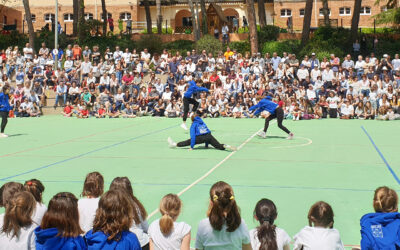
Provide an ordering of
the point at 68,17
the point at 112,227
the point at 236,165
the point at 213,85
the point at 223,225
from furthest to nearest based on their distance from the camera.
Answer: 1. the point at 68,17
2. the point at 213,85
3. the point at 236,165
4. the point at 223,225
5. the point at 112,227

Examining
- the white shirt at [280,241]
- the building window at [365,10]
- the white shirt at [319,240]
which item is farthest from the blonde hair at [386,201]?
the building window at [365,10]

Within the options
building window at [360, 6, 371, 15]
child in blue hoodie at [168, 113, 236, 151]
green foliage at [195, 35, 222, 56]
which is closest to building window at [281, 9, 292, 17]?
building window at [360, 6, 371, 15]

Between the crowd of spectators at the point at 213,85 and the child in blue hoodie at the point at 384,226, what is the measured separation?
66.9 ft

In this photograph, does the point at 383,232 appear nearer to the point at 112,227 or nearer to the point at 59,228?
the point at 112,227

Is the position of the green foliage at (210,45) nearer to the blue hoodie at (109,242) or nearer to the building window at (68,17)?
the building window at (68,17)

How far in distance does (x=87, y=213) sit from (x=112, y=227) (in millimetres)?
1373

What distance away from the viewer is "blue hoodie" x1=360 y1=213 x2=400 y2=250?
486 cm

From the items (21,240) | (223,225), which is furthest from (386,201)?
(21,240)

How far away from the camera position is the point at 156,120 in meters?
25.1

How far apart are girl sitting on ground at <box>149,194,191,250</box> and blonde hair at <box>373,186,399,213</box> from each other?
5.63 feet

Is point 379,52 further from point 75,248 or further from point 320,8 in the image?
point 75,248

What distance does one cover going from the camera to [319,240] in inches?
185

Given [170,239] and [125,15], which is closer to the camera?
[170,239]

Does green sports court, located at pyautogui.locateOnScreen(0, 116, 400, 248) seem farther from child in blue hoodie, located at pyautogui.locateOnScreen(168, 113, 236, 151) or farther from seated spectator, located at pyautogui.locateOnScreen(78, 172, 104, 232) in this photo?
seated spectator, located at pyautogui.locateOnScreen(78, 172, 104, 232)
